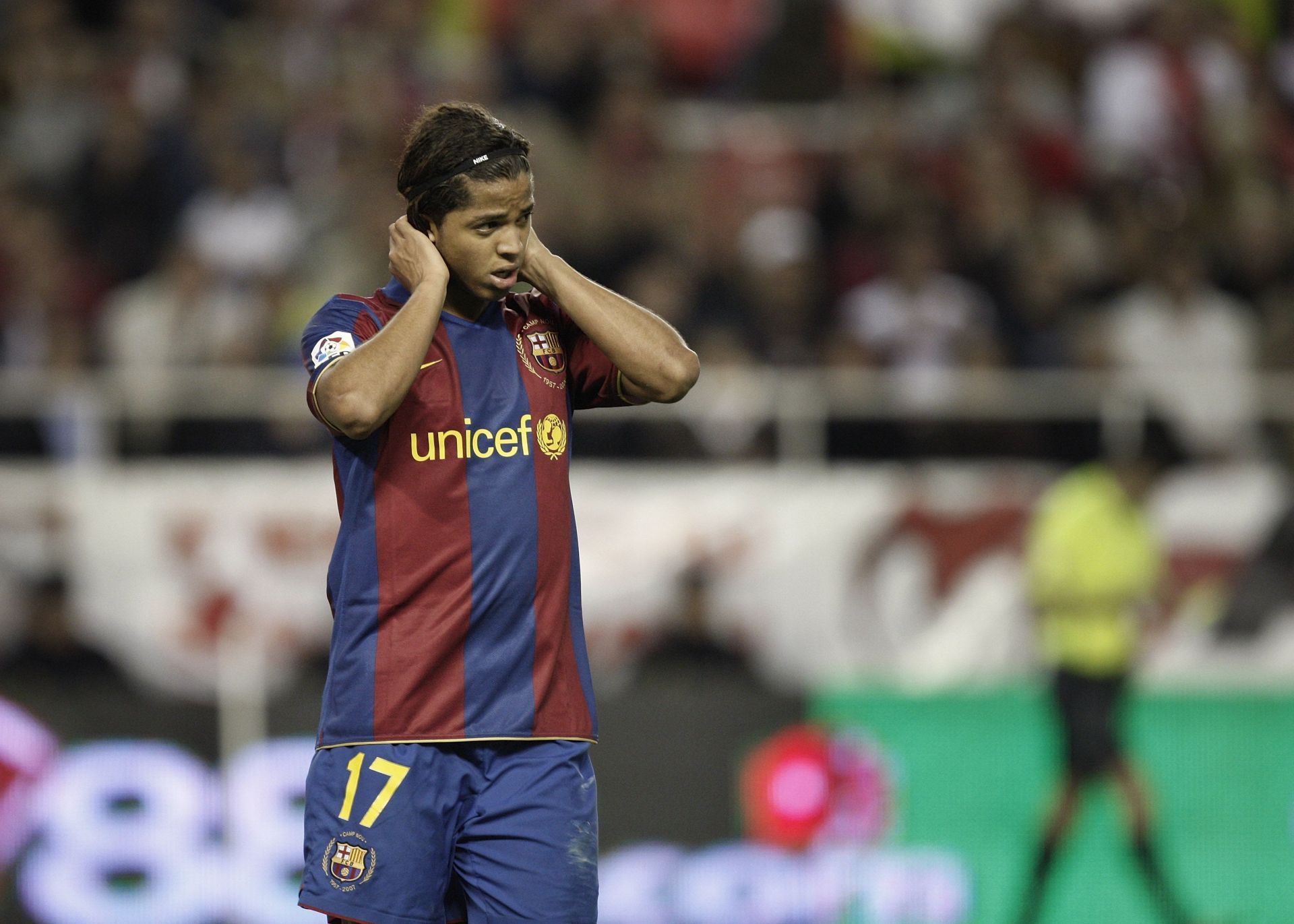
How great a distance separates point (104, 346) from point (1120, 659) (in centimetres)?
541

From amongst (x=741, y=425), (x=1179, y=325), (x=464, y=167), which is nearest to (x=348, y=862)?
(x=464, y=167)

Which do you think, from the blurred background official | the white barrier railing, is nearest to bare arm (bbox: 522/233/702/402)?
the blurred background official

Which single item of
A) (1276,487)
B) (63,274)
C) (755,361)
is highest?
(63,274)

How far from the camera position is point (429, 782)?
13.1ft

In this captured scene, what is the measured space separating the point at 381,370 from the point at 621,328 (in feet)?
1.84

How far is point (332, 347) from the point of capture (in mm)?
3959

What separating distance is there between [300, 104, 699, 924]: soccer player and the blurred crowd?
570cm

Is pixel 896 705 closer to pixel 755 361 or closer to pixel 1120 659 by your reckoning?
pixel 1120 659

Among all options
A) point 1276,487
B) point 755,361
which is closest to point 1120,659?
point 1276,487

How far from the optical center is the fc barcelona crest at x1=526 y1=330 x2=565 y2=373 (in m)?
4.21

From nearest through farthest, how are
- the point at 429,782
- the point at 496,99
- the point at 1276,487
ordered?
the point at 429,782
the point at 1276,487
the point at 496,99

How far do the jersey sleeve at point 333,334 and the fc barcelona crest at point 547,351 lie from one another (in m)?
0.35

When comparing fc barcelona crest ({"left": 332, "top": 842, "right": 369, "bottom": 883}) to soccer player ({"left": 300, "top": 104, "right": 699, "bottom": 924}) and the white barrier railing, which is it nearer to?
soccer player ({"left": 300, "top": 104, "right": 699, "bottom": 924})

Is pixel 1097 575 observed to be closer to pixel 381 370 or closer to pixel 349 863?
pixel 349 863
